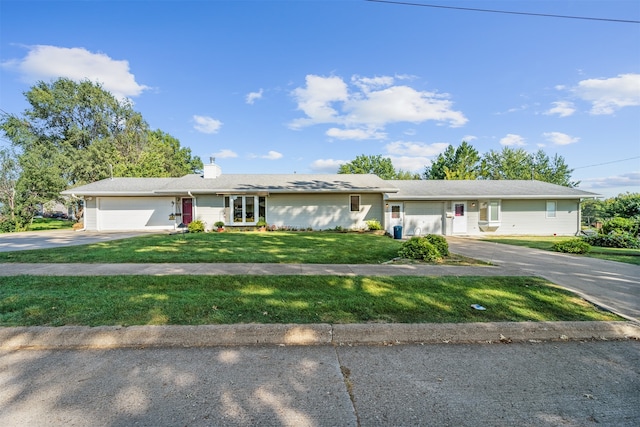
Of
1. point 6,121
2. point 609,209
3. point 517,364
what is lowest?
point 517,364

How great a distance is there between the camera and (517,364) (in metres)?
2.98

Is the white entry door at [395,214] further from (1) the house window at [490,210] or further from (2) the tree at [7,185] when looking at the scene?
(2) the tree at [7,185]

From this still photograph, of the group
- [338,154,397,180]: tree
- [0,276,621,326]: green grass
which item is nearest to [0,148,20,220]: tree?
[0,276,621,326]: green grass

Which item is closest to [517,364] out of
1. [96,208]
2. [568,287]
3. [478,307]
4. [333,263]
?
[478,307]

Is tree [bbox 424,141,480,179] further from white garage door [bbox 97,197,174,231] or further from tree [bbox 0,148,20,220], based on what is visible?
tree [bbox 0,148,20,220]

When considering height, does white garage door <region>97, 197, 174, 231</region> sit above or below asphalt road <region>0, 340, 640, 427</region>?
above

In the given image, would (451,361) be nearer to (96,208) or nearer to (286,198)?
(286,198)

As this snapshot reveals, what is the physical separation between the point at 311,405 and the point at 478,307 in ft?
10.2

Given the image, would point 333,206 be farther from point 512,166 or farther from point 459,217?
point 512,166

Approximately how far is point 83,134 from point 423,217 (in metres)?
38.7

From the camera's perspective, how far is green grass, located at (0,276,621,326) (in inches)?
151

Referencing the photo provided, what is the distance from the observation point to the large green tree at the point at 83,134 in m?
28.9

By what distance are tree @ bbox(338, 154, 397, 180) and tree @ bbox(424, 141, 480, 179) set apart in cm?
1772

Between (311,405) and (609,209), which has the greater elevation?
(609,209)
